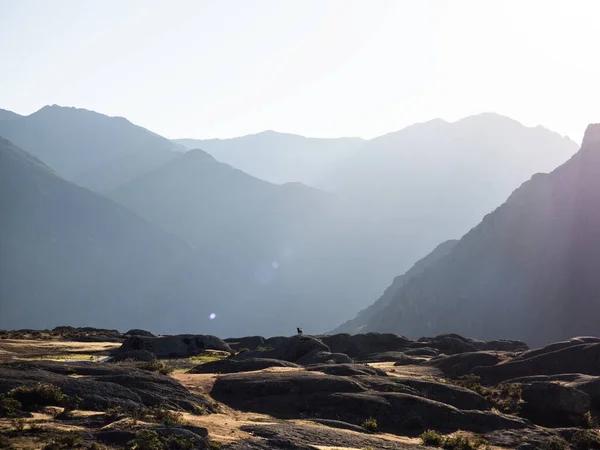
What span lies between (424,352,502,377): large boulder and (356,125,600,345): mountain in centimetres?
11320

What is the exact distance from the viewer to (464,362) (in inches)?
1715

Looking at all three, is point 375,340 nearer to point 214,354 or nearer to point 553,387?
point 214,354

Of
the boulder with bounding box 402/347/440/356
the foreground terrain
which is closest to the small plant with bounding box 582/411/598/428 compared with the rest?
the foreground terrain

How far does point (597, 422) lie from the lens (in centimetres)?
2828

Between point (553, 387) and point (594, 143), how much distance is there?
163 meters

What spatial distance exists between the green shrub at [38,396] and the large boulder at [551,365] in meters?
30.9

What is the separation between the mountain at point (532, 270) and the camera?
5935 inches

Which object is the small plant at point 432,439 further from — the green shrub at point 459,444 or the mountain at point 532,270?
the mountain at point 532,270

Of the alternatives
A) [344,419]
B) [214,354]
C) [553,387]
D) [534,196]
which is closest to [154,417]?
[344,419]

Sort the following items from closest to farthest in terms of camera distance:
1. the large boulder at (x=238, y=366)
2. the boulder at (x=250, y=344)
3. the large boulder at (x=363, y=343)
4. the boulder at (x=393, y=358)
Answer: the large boulder at (x=238, y=366) < the boulder at (x=393, y=358) < the large boulder at (x=363, y=343) < the boulder at (x=250, y=344)

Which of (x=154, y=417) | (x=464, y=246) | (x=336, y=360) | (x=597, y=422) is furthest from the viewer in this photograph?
(x=464, y=246)

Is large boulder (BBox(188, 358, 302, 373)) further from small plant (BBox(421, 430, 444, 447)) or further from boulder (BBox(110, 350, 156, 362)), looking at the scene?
small plant (BBox(421, 430, 444, 447))

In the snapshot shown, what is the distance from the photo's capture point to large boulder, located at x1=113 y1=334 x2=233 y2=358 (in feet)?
168

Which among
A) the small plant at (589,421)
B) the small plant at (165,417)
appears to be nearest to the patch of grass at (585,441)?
the small plant at (589,421)
